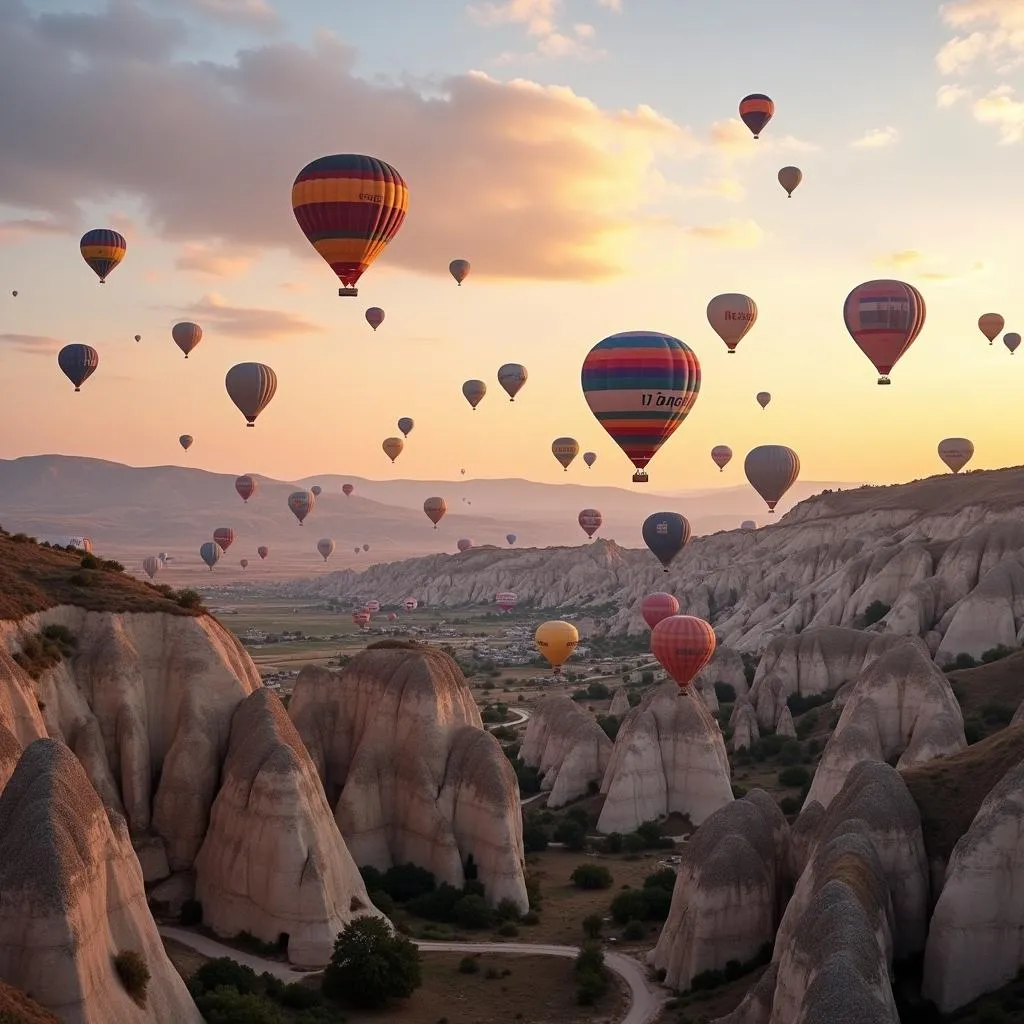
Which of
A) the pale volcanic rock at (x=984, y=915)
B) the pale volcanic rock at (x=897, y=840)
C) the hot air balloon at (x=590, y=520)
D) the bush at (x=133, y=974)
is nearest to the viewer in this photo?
the bush at (x=133, y=974)

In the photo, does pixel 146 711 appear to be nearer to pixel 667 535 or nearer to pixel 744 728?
pixel 744 728

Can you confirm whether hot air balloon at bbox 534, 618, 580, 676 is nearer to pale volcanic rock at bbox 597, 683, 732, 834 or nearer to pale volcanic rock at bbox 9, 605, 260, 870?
pale volcanic rock at bbox 597, 683, 732, 834

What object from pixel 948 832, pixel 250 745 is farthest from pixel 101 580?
pixel 948 832

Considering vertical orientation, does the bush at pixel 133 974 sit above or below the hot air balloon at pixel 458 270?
below

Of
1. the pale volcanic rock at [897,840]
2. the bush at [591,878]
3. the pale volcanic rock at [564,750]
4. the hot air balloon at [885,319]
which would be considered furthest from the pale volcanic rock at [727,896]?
the hot air balloon at [885,319]

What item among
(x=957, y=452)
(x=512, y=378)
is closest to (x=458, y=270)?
(x=512, y=378)

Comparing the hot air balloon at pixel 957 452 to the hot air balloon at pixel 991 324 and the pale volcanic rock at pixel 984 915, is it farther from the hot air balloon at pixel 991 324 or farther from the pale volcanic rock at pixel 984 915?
the pale volcanic rock at pixel 984 915

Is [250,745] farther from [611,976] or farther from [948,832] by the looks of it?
[948,832]
